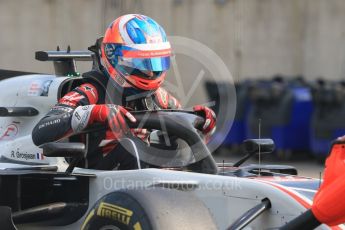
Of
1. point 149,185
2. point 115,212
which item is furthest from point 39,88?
point 115,212

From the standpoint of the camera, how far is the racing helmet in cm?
577

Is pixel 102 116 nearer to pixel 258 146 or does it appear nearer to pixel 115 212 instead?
pixel 115 212

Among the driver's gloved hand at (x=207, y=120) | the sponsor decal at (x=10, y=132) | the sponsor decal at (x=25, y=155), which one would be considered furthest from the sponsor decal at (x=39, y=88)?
the driver's gloved hand at (x=207, y=120)

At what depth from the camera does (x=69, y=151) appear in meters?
5.18

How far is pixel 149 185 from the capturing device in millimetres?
5027

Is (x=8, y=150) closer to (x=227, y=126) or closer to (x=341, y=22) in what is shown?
(x=227, y=126)

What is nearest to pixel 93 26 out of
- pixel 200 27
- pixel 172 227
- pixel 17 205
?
pixel 200 27

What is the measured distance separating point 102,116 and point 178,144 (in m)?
0.65

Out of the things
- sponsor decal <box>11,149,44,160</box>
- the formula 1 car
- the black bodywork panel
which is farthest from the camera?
sponsor decal <box>11,149,44,160</box>

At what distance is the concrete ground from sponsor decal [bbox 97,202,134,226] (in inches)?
356

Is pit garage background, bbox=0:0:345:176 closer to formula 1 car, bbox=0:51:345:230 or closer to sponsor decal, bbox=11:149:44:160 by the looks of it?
formula 1 car, bbox=0:51:345:230

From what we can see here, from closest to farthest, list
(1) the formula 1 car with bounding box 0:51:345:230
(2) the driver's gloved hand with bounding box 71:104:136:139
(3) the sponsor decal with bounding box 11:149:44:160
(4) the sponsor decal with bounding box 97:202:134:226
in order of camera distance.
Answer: (1) the formula 1 car with bounding box 0:51:345:230 → (4) the sponsor decal with bounding box 97:202:134:226 → (2) the driver's gloved hand with bounding box 71:104:136:139 → (3) the sponsor decal with bounding box 11:149:44:160

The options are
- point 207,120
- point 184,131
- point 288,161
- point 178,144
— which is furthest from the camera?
point 288,161

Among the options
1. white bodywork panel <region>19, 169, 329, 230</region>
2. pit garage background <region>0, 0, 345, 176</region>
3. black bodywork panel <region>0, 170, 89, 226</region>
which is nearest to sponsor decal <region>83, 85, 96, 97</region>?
black bodywork panel <region>0, 170, 89, 226</region>
